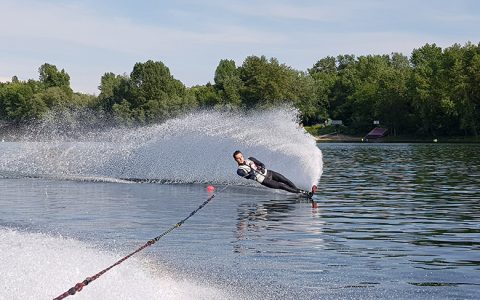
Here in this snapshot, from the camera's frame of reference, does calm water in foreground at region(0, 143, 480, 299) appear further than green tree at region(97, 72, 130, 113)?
No

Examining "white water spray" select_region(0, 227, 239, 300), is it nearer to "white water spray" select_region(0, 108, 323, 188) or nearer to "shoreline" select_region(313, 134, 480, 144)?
"white water spray" select_region(0, 108, 323, 188)

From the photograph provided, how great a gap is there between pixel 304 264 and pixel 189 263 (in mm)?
1970

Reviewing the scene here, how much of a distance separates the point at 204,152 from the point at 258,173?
13574mm

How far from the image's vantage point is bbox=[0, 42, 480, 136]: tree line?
385ft

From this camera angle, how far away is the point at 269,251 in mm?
15102

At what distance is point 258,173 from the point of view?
80.9 ft

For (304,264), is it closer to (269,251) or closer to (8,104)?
(269,251)

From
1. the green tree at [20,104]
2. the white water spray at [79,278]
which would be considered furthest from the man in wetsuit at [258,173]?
the green tree at [20,104]

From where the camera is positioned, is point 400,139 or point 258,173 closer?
point 258,173

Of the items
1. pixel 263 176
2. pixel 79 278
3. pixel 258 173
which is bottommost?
pixel 79 278

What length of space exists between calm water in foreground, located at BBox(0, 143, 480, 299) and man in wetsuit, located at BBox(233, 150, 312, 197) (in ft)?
1.84

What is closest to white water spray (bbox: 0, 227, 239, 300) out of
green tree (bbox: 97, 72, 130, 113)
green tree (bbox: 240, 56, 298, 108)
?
green tree (bbox: 240, 56, 298, 108)

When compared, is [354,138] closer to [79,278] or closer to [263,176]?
[263,176]

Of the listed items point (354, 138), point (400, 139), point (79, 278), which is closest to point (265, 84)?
point (354, 138)
